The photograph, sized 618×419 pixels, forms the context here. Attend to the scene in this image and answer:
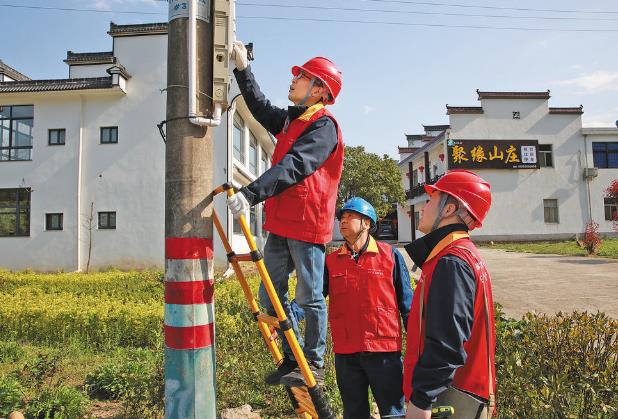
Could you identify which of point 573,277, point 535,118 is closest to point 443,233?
point 573,277

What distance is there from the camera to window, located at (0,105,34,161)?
19172 millimetres

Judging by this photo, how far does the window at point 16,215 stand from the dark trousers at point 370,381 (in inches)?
753

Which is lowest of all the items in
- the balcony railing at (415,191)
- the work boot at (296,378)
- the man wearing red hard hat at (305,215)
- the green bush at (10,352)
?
the green bush at (10,352)

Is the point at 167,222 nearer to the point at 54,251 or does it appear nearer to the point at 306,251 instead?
the point at 306,251

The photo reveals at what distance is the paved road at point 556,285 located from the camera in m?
9.08

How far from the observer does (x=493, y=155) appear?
29.8 meters

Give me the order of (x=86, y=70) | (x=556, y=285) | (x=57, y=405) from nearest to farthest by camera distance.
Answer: (x=57, y=405), (x=556, y=285), (x=86, y=70)

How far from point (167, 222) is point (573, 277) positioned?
42.7 feet

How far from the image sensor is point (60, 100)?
18844 millimetres

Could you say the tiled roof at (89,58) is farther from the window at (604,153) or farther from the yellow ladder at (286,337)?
the window at (604,153)

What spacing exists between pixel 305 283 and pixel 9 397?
3073 millimetres

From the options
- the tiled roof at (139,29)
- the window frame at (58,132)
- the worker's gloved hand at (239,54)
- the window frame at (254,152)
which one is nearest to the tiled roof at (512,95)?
the window frame at (254,152)

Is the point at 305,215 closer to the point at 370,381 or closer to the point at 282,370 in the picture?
the point at 282,370

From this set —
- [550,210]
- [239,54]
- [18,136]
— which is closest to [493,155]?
[550,210]
